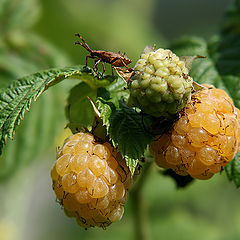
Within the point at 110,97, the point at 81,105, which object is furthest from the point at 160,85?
the point at 81,105

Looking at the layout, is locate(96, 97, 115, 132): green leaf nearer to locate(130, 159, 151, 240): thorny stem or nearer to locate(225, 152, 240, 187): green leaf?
locate(225, 152, 240, 187): green leaf

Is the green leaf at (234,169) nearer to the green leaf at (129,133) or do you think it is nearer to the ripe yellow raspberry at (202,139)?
the ripe yellow raspberry at (202,139)

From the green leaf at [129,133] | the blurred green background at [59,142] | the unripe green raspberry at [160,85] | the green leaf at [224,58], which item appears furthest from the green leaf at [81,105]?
the blurred green background at [59,142]

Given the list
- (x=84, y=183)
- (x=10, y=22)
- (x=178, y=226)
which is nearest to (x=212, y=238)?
(x=178, y=226)

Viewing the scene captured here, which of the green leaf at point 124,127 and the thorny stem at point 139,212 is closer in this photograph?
the green leaf at point 124,127

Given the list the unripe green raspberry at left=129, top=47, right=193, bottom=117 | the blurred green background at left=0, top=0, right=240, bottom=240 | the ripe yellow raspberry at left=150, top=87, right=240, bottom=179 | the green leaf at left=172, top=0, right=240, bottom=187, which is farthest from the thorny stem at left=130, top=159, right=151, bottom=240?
the unripe green raspberry at left=129, top=47, right=193, bottom=117
